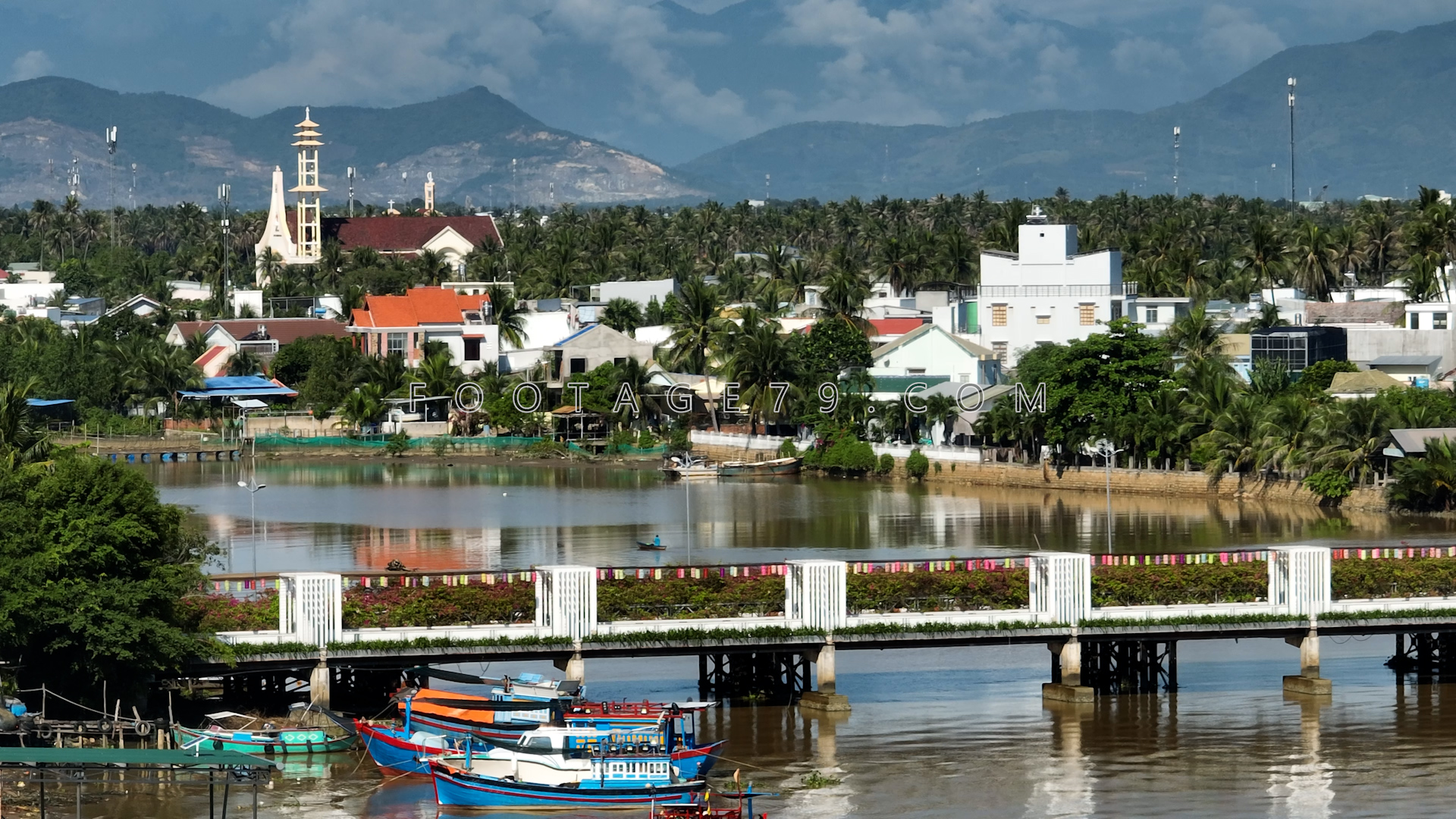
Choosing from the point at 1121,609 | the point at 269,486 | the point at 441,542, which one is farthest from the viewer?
the point at 269,486

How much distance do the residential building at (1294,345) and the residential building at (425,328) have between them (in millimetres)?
40930

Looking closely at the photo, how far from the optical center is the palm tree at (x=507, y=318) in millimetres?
120125

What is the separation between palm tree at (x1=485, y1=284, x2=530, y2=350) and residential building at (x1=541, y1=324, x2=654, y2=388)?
783 cm

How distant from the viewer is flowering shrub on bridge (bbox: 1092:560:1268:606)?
42.0 m

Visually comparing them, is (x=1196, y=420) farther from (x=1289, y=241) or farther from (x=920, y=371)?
(x=1289, y=241)

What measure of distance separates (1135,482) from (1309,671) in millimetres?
41978

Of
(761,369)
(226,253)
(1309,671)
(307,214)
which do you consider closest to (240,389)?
(761,369)

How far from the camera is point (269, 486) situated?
300ft

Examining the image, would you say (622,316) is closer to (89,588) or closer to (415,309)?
(415,309)

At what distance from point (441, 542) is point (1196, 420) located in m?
31.4

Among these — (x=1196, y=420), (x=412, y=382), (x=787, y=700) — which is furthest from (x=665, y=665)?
(x=412, y=382)

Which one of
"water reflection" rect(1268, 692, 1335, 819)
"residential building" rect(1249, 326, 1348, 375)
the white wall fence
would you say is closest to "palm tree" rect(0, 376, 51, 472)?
the white wall fence

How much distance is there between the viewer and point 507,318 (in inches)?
4739

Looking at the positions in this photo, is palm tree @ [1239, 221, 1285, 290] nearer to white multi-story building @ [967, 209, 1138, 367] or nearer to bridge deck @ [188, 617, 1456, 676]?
white multi-story building @ [967, 209, 1138, 367]
